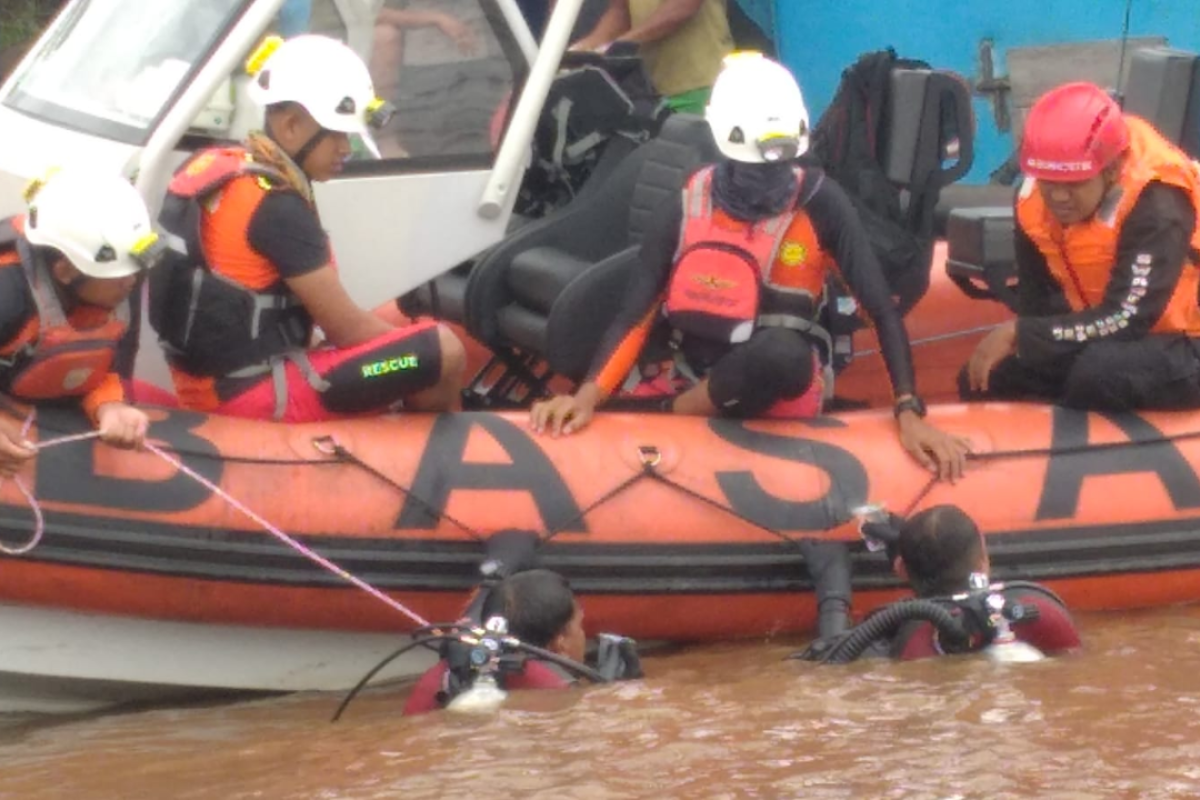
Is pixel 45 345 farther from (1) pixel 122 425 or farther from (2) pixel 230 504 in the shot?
(2) pixel 230 504

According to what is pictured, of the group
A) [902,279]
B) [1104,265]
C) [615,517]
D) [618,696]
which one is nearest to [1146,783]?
[618,696]

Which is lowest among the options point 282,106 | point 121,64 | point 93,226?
point 93,226

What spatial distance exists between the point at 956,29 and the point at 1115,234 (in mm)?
4121

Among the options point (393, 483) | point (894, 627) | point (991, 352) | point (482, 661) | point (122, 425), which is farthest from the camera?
point (991, 352)

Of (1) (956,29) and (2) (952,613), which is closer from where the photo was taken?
(2) (952,613)

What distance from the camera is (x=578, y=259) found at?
680cm

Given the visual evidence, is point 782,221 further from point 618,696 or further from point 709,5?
point 709,5

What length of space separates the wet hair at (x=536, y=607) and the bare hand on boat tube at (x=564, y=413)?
853mm

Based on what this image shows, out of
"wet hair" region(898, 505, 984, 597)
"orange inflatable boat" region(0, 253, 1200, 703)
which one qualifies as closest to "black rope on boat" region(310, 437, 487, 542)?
"orange inflatable boat" region(0, 253, 1200, 703)

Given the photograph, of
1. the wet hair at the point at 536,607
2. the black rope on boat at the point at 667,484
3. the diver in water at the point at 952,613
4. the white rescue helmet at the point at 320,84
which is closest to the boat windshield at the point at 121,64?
the white rescue helmet at the point at 320,84

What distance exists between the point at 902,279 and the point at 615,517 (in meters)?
1.57

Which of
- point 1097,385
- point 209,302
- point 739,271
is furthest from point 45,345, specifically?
point 1097,385

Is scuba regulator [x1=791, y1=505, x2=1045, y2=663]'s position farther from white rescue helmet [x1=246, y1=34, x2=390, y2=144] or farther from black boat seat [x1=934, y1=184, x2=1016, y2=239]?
black boat seat [x1=934, y1=184, x2=1016, y2=239]

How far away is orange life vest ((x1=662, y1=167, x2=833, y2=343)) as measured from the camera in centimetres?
608
